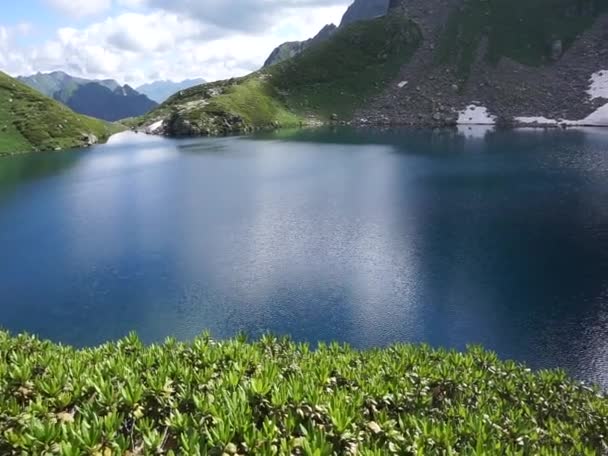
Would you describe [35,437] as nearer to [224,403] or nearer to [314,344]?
[224,403]

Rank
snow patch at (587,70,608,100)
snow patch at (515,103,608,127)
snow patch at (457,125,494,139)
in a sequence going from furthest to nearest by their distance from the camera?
1. snow patch at (587,70,608,100)
2. snow patch at (515,103,608,127)
3. snow patch at (457,125,494,139)

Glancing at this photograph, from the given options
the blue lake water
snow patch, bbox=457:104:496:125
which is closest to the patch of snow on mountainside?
snow patch, bbox=457:104:496:125

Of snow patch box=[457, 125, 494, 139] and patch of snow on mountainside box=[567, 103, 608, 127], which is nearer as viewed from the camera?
snow patch box=[457, 125, 494, 139]

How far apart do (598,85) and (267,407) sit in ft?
691

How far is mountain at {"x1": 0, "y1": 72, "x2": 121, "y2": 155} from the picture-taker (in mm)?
150875

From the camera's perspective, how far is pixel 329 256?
5069 cm

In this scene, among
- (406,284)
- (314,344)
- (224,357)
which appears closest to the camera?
(224,357)

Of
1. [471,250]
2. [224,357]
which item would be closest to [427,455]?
[224,357]

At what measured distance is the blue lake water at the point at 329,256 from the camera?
36.6m

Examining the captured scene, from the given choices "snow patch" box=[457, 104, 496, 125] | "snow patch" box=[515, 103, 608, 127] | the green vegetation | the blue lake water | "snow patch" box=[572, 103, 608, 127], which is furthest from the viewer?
"snow patch" box=[457, 104, 496, 125]

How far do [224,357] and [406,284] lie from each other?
29862 millimetres

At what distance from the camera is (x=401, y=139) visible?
6097 inches

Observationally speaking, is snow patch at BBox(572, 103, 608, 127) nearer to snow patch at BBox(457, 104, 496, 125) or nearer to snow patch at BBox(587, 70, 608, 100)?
snow patch at BBox(587, 70, 608, 100)

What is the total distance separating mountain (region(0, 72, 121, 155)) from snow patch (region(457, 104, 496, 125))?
14782 cm
